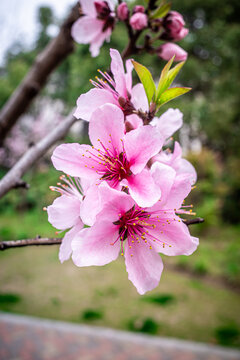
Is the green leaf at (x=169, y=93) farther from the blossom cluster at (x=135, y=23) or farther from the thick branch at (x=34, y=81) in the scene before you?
the thick branch at (x=34, y=81)

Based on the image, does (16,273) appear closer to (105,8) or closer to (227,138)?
(105,8)

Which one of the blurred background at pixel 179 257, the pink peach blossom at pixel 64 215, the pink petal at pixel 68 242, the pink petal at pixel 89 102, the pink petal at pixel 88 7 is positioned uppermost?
the pink petal at pixel 88 7

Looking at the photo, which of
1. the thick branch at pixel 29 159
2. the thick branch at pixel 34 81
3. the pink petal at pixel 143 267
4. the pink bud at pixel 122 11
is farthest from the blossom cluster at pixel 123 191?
the thick branch at pixel 34 81

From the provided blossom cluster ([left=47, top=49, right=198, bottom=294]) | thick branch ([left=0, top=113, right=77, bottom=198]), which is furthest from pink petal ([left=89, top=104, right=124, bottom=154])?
thick branch ([left=0, top=113, right=77, bottom=198])

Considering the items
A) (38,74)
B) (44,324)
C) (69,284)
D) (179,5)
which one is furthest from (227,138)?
(38,74)

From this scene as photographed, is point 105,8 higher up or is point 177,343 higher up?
point 105,8

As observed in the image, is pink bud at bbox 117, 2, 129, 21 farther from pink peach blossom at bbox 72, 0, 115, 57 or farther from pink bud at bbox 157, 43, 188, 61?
pink bud at bbox 157, 43, 188, 61
